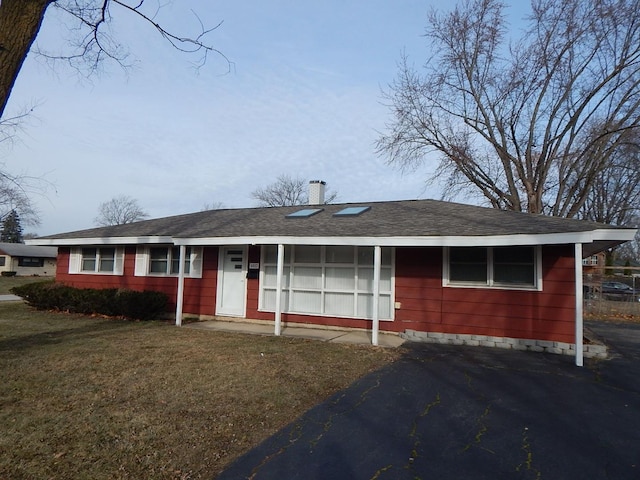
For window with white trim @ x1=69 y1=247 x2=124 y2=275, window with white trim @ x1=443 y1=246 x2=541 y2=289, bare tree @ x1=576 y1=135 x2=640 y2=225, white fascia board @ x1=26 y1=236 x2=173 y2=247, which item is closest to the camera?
window with white trim @ x1=443 y1=246 x2=541 y2=289

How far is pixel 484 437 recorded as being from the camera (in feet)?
13.6

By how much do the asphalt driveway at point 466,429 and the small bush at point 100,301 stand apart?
7.83 metres

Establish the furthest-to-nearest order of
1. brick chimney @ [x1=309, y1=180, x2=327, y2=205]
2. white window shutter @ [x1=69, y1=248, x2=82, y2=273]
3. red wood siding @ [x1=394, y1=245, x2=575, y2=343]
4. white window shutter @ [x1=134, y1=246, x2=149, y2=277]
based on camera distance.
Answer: brick chimney @ [x1=309, y1=180, x2=327, y2=205] < white window shutter @ [x1=69, y1=248, x2=82, y2=273] < white window shutter @ [x1=134, y1=246, x2=149, y2=277] < red wood siding @ [x1=394, y1=245, x2=575, y2=343]

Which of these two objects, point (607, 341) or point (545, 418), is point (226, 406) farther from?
point (607, 341)

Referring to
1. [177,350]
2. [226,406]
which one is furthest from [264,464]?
[177,350]

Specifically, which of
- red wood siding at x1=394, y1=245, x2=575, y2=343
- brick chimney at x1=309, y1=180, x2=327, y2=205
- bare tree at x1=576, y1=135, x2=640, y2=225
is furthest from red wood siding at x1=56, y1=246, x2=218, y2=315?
bare tree at x1=576, y1=135, x2=640, y2=225

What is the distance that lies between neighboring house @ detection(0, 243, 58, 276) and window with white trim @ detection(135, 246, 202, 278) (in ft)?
130

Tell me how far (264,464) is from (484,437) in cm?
217

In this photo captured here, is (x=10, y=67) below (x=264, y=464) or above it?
above

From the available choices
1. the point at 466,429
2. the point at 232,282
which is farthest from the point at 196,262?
the point at 466,429

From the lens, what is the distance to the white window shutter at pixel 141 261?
1347 cm

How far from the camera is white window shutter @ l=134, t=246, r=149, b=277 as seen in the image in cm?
1347

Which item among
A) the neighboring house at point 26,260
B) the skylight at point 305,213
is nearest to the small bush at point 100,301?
the skylight at point 305,213

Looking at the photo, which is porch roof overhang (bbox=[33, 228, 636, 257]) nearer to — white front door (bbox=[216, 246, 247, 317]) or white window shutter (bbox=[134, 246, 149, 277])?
white window shutter (bbox=[134, 246, 149, 277])
